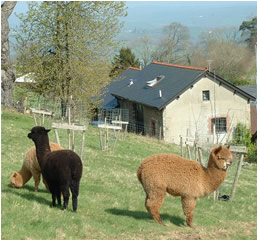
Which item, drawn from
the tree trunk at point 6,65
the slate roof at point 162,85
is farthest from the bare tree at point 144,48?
the tree trunk at point 6,65

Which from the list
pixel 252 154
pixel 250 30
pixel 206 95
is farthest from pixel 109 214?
pixel 250 30

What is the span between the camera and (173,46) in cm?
8944

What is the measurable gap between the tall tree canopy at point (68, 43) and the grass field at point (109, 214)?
1688 centimetres

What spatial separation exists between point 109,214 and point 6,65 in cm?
2314

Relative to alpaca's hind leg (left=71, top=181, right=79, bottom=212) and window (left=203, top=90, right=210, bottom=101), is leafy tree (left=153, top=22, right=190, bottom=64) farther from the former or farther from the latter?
alpaca's hind leg (left=71, top=181, right=79, bottom=212)

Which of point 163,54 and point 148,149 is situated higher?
point 163,54

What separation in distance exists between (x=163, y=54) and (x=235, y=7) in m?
124

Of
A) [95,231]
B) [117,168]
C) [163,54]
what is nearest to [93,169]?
[117,168]

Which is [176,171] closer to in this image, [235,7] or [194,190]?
[194,190]

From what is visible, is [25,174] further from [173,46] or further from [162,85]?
[173,46]

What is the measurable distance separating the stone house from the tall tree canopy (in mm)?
7961

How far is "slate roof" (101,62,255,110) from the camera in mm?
39906

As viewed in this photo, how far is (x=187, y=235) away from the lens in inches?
364

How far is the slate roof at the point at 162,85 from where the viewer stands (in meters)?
→ 39.9
